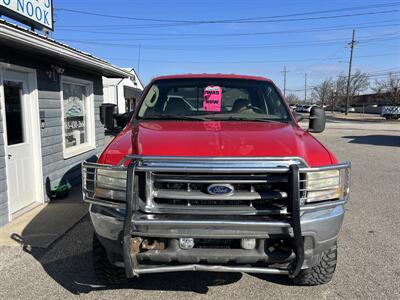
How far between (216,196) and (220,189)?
0.06 metres

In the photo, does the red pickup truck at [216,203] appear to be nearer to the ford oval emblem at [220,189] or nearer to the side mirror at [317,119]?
the ford oval emblem at [220,189]

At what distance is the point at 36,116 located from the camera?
6156mm

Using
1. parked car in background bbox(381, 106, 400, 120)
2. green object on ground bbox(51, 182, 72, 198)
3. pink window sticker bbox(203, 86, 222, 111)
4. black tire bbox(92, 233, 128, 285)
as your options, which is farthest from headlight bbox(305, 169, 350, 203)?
parked car in background bbox(381, 106, 400, 120)

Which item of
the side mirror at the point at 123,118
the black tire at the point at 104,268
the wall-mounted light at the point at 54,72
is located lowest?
the black tire at the point at 104,268

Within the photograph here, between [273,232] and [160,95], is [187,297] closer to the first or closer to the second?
[273,232]

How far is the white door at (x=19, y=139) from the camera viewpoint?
5.48 m

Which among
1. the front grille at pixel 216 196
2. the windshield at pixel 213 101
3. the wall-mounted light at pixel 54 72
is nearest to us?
the front grille at pixel 216 196


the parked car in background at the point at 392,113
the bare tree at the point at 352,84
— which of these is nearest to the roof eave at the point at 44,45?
the parked car in background at the point at 392,113

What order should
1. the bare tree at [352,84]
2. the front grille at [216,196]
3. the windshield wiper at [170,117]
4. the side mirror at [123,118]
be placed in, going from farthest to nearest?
the bare tree at [352,84] → the side mirror at [123,118] → the windshield wiper at [170,117] → the front grille at [216,196]

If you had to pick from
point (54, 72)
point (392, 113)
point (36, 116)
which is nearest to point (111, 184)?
point (36, 116)

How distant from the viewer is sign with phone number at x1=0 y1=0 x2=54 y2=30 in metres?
5.86

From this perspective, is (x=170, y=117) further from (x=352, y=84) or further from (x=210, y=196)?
(x=352, y=84)

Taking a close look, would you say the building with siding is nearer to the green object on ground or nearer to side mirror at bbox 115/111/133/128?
the green object on ground

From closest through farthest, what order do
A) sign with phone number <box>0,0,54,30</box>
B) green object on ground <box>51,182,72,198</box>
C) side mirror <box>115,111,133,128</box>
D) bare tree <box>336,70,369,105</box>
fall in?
side mirror <box>115,111,133,128</box> → sign with phone number <box>0,0,54,30</box> → green object on ground <box>51,182,72,198</box> → bare tree <box>336,70,369,105</box>
